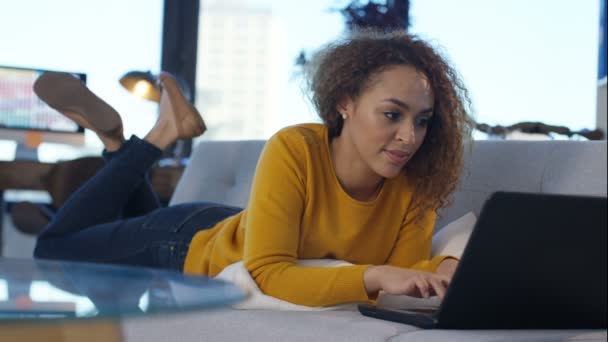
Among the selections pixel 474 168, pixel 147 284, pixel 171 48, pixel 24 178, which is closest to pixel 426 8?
pixel 171 48

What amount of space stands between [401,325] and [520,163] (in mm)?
660

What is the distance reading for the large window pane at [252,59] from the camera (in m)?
4.47

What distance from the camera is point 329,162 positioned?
1.77 m

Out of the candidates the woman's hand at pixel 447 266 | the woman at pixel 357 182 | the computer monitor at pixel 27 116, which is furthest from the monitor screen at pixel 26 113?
the woman's hand at pixel 447 266

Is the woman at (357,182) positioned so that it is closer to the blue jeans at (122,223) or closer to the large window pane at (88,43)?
the blue jeans at (122,223)

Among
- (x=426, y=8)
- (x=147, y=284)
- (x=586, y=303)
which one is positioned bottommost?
(x=586, y=303)

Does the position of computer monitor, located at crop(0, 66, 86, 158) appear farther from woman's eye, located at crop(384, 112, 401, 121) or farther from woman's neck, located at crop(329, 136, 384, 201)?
woman's eye, located at crop(384, 112, 401, 121)

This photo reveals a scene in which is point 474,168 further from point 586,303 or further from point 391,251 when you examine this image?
point 586,303

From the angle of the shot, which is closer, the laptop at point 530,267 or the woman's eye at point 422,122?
the laptop at point 530,267

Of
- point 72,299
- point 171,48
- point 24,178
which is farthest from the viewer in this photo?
point 171,48

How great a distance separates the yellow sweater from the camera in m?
1.54

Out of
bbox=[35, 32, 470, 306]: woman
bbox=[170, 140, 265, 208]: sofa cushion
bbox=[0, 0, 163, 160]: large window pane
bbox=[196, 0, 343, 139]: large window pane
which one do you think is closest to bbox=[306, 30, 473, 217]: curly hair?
bbox=[35, 32, 470, 306]: woman

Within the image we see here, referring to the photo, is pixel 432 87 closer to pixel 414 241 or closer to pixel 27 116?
pixel 414 241

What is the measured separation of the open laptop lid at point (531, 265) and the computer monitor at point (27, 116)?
2.78m
